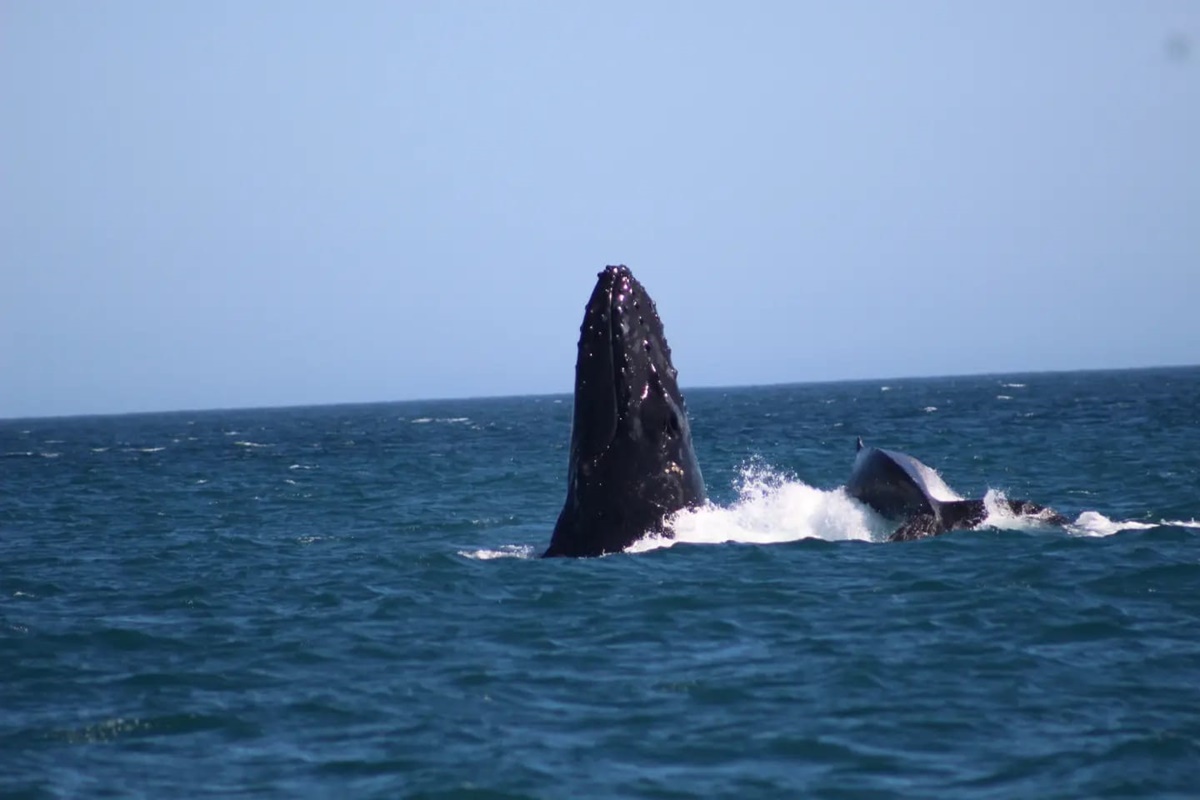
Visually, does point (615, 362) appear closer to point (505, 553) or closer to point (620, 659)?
point (620, 659)

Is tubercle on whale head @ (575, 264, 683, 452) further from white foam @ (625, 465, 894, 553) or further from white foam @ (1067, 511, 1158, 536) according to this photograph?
white foam @ (1067, 511, 1158, 536)

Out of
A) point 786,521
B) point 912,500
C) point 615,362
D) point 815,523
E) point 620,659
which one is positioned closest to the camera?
point 620,659

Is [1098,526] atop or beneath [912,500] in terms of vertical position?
beneath

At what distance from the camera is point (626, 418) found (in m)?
13.1

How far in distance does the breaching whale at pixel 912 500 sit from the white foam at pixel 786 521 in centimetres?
20

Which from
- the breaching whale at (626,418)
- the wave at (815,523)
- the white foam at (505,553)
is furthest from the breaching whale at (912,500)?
the white foam at (505,553)

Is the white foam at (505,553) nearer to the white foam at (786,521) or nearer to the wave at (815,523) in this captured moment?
the wave at (815,523)

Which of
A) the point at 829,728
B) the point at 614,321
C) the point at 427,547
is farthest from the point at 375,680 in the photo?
the point at 427,547

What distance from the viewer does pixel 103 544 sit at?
2033 centimetres

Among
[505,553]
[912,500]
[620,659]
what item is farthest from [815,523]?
[620,659]

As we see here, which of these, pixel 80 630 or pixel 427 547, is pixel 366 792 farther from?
pixel 427 547

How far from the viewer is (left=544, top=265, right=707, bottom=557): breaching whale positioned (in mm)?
13117

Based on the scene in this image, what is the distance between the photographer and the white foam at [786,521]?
15.0m

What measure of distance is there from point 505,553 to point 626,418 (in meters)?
3.71
